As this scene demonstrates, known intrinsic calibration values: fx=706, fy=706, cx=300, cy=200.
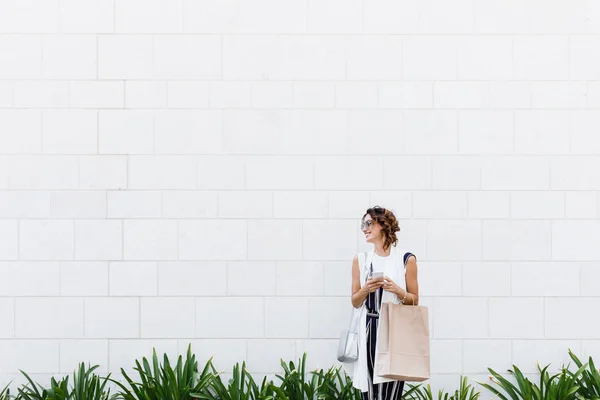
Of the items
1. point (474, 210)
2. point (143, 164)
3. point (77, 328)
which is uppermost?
point (143, 164)

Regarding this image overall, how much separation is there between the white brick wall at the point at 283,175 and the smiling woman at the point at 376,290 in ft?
2.25

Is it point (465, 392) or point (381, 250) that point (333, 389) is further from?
point (381, 250)

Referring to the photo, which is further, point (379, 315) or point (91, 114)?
point (91, 114)

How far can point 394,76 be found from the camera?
5.36 metres

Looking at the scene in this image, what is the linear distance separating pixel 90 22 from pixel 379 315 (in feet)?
10.1

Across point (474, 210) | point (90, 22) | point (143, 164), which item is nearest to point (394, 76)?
point (474, 210)

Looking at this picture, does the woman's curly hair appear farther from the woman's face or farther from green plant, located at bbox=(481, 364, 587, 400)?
green plant, located at bbox=(481, 364, 587, 400)

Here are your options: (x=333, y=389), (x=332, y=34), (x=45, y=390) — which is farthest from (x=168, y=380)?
(x=332, y=34)

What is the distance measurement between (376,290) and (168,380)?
1672mm

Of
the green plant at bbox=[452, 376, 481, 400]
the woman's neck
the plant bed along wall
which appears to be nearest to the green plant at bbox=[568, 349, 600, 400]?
the plant bed along wall

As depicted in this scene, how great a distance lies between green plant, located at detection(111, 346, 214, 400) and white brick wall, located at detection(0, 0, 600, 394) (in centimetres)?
16

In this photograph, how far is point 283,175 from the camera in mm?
5340

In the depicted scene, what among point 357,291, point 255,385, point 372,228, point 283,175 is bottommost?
point 255,385

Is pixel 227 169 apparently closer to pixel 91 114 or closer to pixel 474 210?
pixel 91 114
